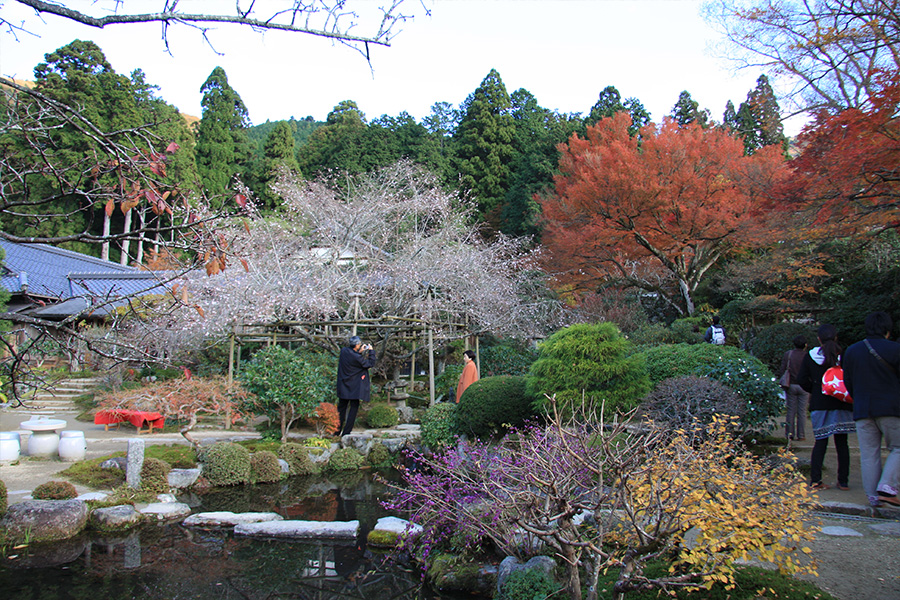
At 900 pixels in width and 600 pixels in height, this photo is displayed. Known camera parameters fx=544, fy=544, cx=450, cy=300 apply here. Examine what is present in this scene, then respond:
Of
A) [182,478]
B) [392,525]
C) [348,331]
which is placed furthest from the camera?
[348,331]

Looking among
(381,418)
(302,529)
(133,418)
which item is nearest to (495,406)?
(302,529)

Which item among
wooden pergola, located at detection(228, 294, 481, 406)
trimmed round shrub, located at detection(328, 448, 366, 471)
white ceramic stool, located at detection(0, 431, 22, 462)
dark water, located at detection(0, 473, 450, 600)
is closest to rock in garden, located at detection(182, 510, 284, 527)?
dark water, located at detection(0, 473, 450, 600)

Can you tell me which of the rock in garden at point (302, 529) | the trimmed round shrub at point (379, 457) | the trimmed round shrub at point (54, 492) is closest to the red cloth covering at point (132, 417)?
the trimmed round shrub at point (54, 492)

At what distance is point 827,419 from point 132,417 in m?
9.89

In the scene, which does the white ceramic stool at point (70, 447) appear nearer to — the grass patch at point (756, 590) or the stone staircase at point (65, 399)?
the stone staircase at point (65, 399)

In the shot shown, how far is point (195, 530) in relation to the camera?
17.2 feet

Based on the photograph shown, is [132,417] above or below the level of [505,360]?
below

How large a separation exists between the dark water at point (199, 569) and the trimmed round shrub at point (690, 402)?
2.83 meters

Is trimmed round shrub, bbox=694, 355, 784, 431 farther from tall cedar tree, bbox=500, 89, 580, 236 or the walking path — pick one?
Answer: tall cedar tree, bbox=500, 89, 580, 236

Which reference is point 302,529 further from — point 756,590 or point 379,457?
point 756,590

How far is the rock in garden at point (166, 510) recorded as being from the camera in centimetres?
547

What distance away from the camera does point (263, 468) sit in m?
7.11

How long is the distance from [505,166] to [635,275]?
37.2ft

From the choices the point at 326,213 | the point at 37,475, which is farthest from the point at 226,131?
the point at 37,475
